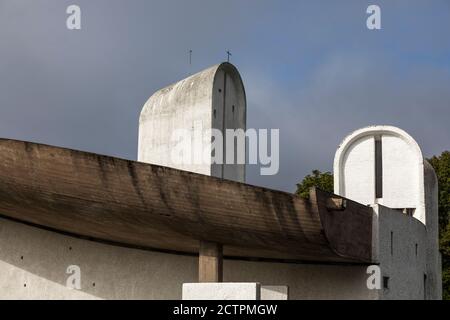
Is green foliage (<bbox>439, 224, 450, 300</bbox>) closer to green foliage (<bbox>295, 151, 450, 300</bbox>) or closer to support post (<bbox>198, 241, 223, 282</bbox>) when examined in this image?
green foliage (<bbox>295, 151, 450, 300</bbox>)

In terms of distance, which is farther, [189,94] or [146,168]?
[189,94]

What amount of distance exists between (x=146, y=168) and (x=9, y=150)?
2.43 metres

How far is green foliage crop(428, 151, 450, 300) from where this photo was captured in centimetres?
3006

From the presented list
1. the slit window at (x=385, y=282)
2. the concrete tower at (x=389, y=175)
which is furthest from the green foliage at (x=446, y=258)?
the slit window at (x=385, y=282)

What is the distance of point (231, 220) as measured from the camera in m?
12.4

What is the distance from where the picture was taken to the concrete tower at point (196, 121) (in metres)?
17.3

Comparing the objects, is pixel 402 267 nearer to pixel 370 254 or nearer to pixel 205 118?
pixel 370 254

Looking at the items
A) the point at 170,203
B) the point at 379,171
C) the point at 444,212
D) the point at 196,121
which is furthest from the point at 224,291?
the point at 444,212

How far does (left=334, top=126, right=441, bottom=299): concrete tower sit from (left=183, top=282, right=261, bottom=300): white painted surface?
7.75 meters

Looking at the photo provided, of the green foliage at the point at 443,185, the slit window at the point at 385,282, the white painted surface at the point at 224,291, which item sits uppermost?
the green foliage at the point at 443,185

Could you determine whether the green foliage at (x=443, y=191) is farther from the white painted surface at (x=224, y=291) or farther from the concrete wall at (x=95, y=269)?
the white painted surface at (x=224, y=291)

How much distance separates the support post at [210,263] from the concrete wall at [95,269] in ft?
8.31

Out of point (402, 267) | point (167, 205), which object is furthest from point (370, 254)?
point (167, 205)
